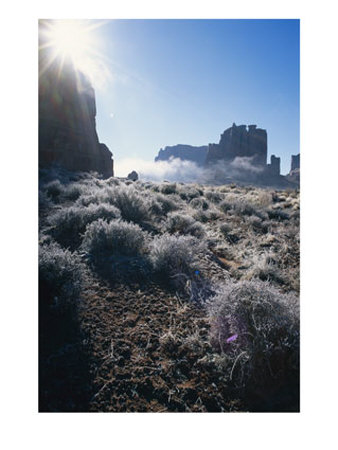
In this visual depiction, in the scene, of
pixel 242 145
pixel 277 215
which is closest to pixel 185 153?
pixel 242 145

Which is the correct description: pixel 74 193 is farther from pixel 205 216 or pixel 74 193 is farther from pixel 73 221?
pixel 205 216

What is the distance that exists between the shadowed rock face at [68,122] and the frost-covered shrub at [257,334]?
110ft

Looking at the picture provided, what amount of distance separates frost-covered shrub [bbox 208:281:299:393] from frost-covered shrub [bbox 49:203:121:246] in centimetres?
301

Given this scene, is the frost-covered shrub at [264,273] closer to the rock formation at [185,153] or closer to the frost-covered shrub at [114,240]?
the frost-covered shrub at [114,240]

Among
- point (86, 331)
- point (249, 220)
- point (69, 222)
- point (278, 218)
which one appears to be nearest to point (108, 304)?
point (86, 331)

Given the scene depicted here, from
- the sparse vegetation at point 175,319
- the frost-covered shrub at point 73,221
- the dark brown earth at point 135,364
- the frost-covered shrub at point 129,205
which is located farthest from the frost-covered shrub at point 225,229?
the dark brown earth at point 135,364

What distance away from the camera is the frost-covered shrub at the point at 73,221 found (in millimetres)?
4508

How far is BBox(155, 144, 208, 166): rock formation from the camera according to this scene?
6368 inches

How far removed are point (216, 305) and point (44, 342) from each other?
147cm

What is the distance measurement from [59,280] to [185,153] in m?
173

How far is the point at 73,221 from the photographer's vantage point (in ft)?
15.6

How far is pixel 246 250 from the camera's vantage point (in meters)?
5.17

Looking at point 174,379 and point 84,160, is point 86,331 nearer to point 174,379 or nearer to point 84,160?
point 174,379

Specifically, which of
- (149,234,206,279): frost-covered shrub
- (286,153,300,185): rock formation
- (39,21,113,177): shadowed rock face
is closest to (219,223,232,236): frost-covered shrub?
(286,153,300,185): rock formation
